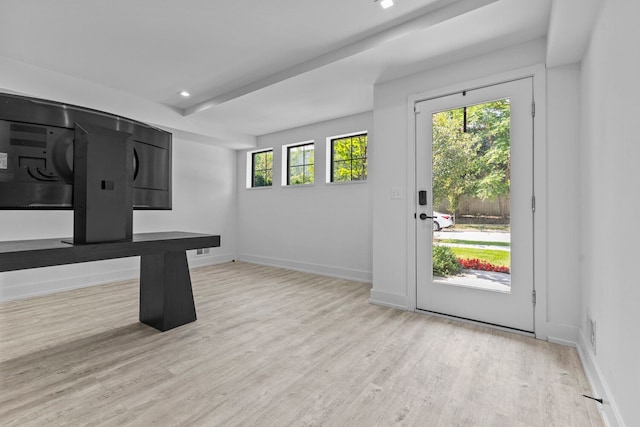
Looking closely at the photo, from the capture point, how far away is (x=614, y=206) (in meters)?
1.42

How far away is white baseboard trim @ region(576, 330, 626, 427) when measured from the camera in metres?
1.31

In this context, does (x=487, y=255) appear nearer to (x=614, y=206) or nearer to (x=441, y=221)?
(x=441, y=221)

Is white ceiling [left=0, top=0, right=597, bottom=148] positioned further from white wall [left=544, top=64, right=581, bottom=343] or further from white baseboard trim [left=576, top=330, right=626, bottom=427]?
white baseboard trim [left=576, top=330, right=626, bottom=427]

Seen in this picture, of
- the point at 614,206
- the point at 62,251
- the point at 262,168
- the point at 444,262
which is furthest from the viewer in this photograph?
the point at 262,168

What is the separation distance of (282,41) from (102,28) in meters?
1.44

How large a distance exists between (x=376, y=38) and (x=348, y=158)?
2145mm

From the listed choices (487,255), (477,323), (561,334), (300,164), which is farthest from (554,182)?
(300,164)

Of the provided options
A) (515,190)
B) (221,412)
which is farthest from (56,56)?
(515,190)

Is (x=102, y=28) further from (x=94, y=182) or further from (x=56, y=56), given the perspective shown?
(x=94, y=182)

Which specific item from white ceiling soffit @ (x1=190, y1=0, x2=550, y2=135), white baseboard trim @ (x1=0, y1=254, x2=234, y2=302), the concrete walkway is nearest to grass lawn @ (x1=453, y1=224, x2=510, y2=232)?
the concrete walkway

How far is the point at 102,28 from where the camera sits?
2.44 m

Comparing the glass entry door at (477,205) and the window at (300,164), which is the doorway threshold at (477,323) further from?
the window at (300,164)

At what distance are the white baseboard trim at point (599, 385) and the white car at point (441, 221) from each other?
3.85ft

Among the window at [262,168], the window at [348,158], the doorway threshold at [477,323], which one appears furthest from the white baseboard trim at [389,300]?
Answer: the window at [262,168]
